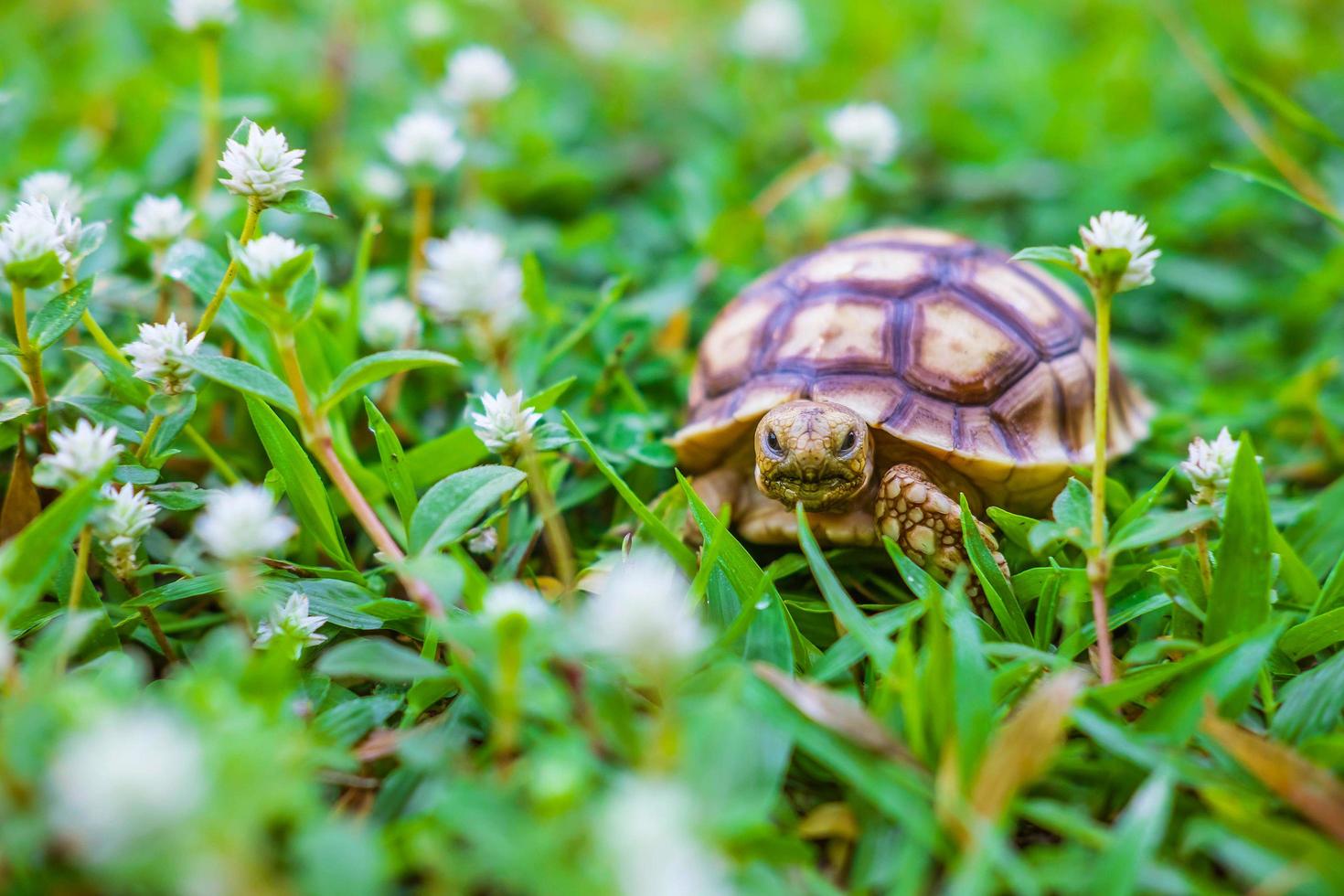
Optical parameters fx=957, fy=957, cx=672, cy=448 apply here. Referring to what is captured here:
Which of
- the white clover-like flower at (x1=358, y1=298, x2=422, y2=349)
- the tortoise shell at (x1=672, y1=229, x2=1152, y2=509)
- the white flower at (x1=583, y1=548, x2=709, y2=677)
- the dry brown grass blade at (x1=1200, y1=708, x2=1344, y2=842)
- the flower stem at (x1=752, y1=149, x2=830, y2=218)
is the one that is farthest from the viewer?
the flower stem at (x1=752, y1=149, x2=830, y2=218)

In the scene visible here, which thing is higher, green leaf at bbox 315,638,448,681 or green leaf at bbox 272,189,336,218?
green leaf at bbox 272,189,336,218

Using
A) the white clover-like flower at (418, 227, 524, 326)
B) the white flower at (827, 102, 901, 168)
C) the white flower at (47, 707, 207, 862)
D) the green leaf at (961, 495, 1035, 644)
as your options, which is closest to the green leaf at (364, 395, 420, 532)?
the white clover-like flower at (418, 227, 524, 326)

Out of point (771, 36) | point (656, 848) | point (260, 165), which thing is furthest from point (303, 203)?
point (771, 36)

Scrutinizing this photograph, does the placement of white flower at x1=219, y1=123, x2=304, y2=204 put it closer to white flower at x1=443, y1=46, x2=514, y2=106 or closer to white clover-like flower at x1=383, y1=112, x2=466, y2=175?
white clover-like flower at x1=383, y1=112, x2=466, y2=175

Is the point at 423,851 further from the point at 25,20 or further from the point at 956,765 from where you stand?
the point at 25,20

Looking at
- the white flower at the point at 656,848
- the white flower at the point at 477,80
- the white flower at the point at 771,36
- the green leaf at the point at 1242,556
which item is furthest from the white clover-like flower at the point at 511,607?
the white flower at the point at 771,36

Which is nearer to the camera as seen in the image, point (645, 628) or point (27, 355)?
point (645, 628)

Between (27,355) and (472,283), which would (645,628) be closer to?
(472,283)
